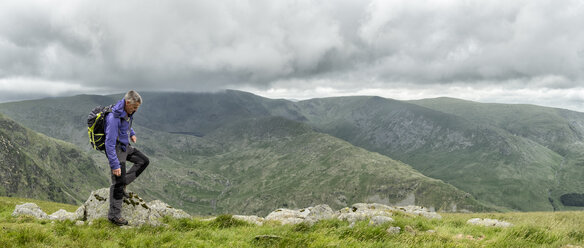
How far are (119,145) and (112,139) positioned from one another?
31.8 inches

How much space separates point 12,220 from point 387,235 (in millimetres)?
16161

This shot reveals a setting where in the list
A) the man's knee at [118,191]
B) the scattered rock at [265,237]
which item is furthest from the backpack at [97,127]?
the scattered rock at [265,237]

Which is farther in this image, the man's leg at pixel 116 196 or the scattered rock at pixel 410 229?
the man's leg at pixel 116 196

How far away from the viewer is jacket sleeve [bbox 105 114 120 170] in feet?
36.3

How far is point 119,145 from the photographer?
39.1ft

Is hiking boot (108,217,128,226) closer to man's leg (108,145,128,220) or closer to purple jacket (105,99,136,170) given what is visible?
man's leg (108,145,128,220)

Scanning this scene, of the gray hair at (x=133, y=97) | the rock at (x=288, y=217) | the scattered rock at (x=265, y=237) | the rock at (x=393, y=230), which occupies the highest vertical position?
the gray hair at (x=133, y=97)

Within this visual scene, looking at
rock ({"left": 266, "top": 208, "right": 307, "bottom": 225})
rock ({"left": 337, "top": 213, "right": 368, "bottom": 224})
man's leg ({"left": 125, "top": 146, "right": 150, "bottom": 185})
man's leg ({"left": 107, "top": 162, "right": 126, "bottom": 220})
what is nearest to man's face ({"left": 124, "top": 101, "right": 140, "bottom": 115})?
man's leg ({"left": 125, "top": 146, "right": 150, "bottom": 185})

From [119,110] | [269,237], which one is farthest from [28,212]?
[269,237]

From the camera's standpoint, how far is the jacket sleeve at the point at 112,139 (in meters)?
11.1

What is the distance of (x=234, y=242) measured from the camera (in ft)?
31.4

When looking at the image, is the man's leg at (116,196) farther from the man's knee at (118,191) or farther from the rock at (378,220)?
the rock at (378,220)

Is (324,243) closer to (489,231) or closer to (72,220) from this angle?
(489,231)

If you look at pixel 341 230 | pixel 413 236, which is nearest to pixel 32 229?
pixel 341 230
